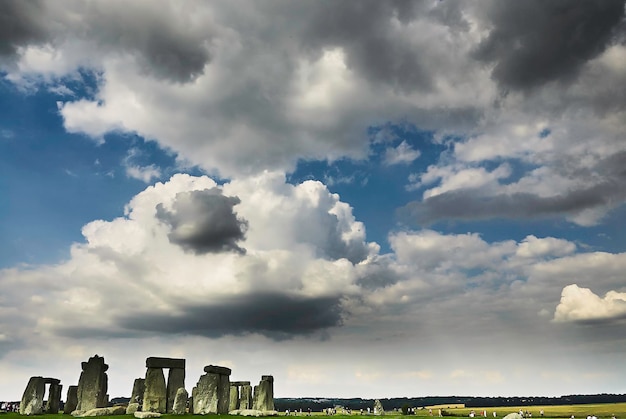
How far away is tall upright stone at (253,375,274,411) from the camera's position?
165ft

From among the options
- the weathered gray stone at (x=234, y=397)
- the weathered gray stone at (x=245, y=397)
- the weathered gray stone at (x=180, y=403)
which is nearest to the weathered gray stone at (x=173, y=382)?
the weathered gray stone at (x=180, y=403)

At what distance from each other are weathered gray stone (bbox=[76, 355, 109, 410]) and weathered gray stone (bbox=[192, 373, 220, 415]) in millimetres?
8232

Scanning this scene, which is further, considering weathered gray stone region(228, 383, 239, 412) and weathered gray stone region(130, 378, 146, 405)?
weathered gray stone region(228, 383, 239, 412)

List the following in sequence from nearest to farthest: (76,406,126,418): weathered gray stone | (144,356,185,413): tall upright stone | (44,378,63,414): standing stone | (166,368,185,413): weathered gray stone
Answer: (76,406,126,418): weathered gray stone, (144,356,185,413): tall upright stone, (166,368,185,413): weathered gray stone, (44,378,63,414): standing stone

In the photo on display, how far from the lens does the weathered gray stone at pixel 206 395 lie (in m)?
40.9

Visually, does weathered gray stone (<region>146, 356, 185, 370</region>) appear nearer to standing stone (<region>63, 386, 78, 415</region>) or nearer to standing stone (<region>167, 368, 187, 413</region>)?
standing stone (<region>167, 368, 187, 413</region>)

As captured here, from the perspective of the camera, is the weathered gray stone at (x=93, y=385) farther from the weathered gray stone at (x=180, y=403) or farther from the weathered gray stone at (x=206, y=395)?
the weathered gray stone at (x=180, y=403)

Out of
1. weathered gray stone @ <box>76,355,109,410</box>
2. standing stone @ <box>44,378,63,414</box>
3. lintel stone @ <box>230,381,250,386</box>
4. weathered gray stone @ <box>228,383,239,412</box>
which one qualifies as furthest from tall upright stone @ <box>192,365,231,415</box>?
standing stone @ <box>44,378,63,414</box>

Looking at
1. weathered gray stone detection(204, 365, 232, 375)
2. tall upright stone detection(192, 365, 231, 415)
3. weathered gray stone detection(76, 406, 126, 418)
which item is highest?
weathered gray stone detection(204, 365, 232, 375)

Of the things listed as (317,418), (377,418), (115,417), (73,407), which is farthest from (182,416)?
(73,407)

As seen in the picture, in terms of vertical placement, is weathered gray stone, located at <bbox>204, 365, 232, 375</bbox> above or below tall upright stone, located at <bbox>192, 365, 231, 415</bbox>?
above

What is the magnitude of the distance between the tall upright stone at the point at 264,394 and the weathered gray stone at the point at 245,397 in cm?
249

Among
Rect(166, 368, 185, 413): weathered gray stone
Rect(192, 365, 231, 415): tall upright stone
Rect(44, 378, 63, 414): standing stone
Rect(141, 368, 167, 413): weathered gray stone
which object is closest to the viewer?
Rect(141, 368, 167, 413): weathered gray stone

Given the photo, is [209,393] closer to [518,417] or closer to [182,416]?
[182,416]
